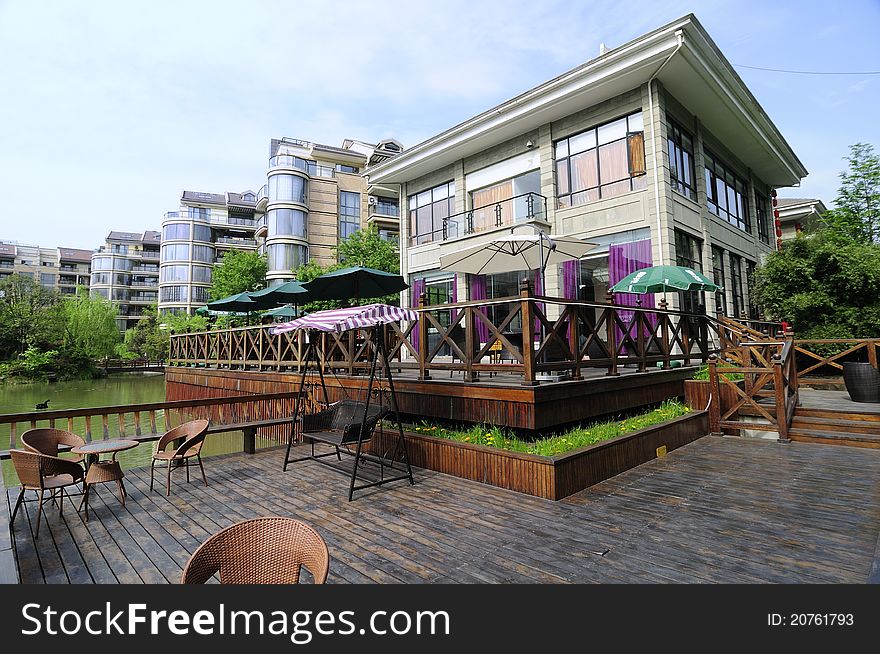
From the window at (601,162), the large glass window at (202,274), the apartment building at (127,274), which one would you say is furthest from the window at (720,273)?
the apartment building at (127,274)

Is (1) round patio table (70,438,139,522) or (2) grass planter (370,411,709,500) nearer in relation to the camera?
(1) round patio table (70,438,139,522)

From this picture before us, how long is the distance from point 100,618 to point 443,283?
14.8 m

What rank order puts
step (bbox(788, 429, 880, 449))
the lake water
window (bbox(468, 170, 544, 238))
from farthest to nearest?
window (bbox(468, 170, 544, 238)) < the lake water < step (bbox(788, 429, 880, 449))

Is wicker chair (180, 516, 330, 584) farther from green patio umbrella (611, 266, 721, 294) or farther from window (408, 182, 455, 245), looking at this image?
window (408, 182, 455, 245)

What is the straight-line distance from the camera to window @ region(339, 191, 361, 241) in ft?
136

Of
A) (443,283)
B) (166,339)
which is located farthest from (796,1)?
(166,339)

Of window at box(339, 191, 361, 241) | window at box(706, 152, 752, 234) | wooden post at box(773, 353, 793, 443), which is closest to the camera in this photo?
wooden post at box(773, 353, 793, 443)

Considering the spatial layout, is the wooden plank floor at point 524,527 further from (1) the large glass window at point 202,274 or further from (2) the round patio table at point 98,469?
(1) the large glass window at point 202,274

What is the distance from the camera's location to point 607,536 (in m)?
3.66

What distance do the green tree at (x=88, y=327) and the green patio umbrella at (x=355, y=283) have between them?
134ft

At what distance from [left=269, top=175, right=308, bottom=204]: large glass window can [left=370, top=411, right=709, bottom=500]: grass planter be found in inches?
1426

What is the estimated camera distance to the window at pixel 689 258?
1183cm

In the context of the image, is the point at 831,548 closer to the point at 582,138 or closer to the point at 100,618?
the point at 100,618

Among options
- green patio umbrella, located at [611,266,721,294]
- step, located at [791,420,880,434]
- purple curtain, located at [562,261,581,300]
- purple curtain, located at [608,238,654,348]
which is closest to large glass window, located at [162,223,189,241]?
purple curtain, located at [562,261,581,300]
